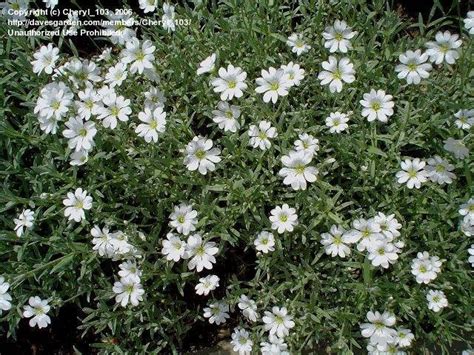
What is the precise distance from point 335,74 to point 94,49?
6.84 ft

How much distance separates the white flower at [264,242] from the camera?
10.5ft

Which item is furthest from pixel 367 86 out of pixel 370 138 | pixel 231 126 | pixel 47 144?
pixel 47 144

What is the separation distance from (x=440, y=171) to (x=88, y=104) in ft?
6.13

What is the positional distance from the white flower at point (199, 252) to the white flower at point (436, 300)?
3.65ft

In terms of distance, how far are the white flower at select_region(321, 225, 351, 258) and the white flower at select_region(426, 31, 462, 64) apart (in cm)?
100

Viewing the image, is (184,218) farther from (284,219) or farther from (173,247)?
(284,219)

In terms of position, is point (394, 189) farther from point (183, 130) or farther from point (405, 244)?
point (183, 130)

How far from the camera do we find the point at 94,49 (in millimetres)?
4480

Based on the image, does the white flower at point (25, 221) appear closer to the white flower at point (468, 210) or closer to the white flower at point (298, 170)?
the white flower at point (298, 170)

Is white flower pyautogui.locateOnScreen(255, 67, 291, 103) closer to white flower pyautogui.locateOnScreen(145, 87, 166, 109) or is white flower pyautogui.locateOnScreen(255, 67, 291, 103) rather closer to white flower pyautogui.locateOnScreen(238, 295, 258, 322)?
white flower pyautogui.locateOnScreen(145, 87, 166, 109)

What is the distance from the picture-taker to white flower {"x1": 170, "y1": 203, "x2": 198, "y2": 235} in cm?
314

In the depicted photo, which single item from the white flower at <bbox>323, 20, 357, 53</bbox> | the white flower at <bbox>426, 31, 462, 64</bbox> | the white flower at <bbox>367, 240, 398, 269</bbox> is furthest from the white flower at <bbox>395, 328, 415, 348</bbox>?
the white flower at <bbox>323, 20, 357, 53</bbox>

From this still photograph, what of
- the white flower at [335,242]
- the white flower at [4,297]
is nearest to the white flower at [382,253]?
the white flower at [335,242]

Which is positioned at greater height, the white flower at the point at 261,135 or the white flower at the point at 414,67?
the white flower at the point at 414,67
